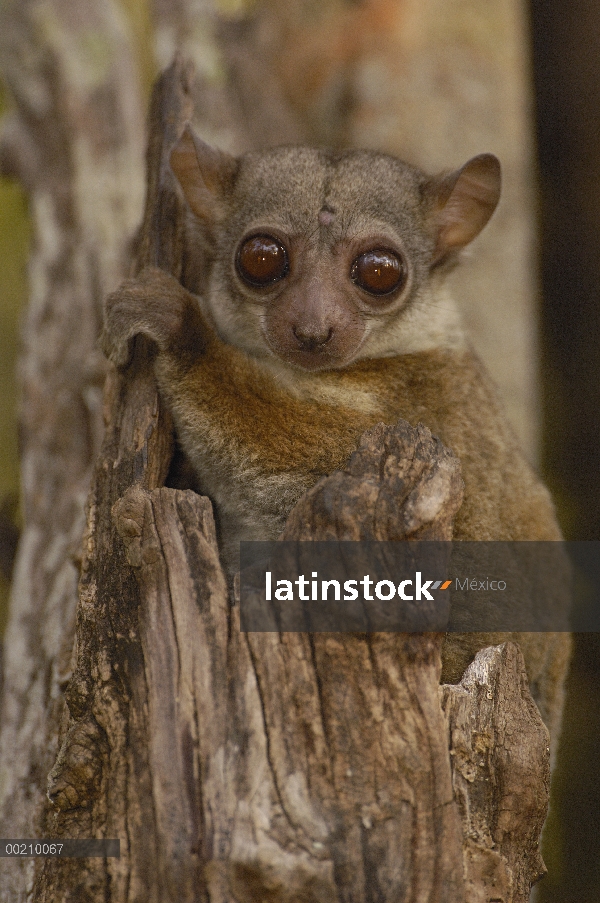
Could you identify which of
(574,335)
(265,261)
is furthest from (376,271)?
(574,335)

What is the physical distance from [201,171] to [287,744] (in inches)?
114

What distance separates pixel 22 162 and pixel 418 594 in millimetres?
4902

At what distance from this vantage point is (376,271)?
153 inches

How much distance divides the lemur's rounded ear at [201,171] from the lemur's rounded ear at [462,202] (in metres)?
1.08

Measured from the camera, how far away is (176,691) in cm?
284

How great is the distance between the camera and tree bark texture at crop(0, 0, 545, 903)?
2.67 m

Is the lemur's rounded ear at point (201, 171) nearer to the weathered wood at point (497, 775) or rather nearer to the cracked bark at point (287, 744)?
the cracked bark at point (287, 744)

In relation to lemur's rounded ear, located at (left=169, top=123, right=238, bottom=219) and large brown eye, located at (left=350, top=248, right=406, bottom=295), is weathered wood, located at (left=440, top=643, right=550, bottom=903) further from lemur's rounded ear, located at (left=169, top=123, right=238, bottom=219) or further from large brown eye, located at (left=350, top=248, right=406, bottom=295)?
lemur's rounded ear, located at (left=169, top=123, right=238, bottom=219)

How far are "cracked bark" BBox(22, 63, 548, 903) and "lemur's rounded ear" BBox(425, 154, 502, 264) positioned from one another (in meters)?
1.67

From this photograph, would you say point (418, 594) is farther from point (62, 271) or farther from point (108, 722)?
point (62, 271)

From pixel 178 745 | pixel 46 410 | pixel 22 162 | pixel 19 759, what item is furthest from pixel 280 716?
pixel 22 162

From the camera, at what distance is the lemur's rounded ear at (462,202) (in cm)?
421

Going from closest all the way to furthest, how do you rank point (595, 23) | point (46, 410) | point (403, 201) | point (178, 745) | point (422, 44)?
point (178, 745)
point (403, 201)
point (595, 23)
point (46, 410)
point (422, 44)

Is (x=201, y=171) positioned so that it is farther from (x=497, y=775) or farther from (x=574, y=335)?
(x=497, y=775)
